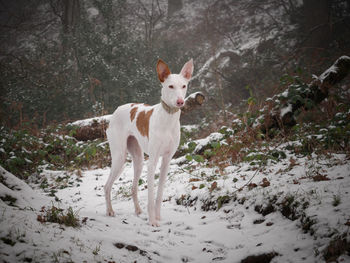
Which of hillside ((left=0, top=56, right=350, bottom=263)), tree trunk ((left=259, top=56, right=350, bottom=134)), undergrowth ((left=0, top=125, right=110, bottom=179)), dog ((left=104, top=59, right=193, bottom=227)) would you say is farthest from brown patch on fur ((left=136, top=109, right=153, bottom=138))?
undergrowth ((left=0, top=125, right=110, bottom=179))

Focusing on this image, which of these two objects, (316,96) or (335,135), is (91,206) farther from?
(316,96)

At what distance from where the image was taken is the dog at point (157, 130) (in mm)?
2951

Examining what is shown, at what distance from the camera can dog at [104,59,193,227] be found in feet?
9.68

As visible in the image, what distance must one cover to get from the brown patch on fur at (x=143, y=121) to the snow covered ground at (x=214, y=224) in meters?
1.26

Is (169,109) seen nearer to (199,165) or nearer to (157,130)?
(157,130)

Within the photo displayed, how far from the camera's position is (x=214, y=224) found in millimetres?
2873

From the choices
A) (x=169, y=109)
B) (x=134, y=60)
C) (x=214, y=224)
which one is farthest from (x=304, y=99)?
(x=134, y=60)

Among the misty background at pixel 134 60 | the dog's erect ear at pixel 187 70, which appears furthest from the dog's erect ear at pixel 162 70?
the misty background at pixel 134 60

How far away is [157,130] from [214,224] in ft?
4.50

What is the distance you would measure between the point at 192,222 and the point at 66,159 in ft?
18.1

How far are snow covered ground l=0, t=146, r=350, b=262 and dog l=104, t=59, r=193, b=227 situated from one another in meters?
0.51

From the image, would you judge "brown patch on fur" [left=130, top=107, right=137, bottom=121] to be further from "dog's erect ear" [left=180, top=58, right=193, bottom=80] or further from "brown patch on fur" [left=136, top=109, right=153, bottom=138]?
"dog's erect ear" [left=180, top=58, right=193, bottom=80]

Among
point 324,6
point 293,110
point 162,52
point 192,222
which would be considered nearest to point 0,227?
point 192,222

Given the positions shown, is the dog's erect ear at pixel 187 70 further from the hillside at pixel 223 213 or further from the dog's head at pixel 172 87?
the hillside at pixel 223 213
